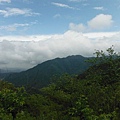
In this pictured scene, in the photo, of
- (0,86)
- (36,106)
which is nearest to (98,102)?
(36,106)

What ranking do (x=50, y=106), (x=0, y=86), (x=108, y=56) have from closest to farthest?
1. (x=50, y=106)
2. (x=0, y=86)
3. (x=108, y=56)

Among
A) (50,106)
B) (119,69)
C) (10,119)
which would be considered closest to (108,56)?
(119,69)

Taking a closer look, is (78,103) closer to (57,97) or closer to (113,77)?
(57,97)

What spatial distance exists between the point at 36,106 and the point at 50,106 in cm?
235

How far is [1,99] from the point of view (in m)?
41.5

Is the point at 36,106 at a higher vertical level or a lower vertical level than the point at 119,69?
lower

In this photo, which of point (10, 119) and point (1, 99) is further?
point (1, 99)

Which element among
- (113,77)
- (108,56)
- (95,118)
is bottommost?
(95,118)

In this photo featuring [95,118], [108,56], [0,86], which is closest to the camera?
[95,118]

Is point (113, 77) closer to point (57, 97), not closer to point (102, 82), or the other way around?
point (102, 82)

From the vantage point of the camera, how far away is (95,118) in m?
30.9

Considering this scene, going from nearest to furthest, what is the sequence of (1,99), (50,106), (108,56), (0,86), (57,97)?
(50,106) < (1,99) < (57,97) < (0,86) < (108,56)

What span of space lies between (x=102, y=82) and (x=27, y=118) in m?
35.9

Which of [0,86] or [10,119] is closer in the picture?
[10,119]
